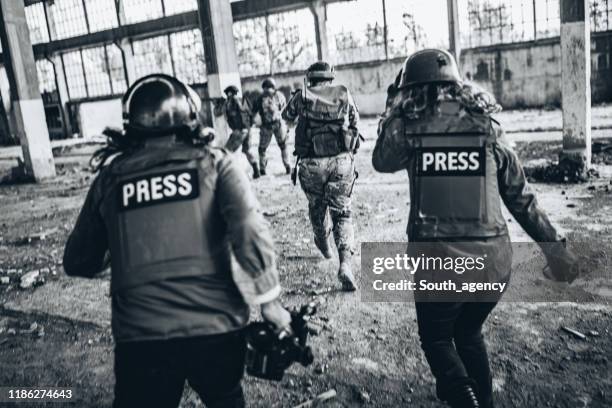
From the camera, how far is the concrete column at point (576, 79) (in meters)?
7.79

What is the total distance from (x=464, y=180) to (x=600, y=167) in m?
7.49

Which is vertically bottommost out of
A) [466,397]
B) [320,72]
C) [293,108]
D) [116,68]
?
[466,397]

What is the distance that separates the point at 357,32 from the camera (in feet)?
71.7

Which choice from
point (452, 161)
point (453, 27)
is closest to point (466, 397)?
point (452, 161)

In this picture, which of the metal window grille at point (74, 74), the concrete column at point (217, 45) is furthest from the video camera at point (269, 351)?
the metal window grille at point (74, 74)

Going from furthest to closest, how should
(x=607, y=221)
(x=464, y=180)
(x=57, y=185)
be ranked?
(x=57, y=185) → (x=607, y=221) → (x=464, y=180)

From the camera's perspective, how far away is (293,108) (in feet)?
16.8

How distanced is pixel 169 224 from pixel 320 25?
20.9 m

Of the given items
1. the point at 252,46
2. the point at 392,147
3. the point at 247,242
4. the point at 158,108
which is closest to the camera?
the point at 247,242

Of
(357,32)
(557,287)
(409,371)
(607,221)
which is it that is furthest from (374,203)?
(357,32)

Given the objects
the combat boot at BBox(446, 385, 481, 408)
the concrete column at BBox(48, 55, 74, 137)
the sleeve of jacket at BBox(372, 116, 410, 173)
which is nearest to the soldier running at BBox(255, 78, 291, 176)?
the sleeve of jacket at BBox(372, 116, 410, 173)

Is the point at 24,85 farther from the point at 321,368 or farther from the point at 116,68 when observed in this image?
the point at 116,68

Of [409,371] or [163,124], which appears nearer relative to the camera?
[163,124]

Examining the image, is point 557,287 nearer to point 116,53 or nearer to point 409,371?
point 409,371
